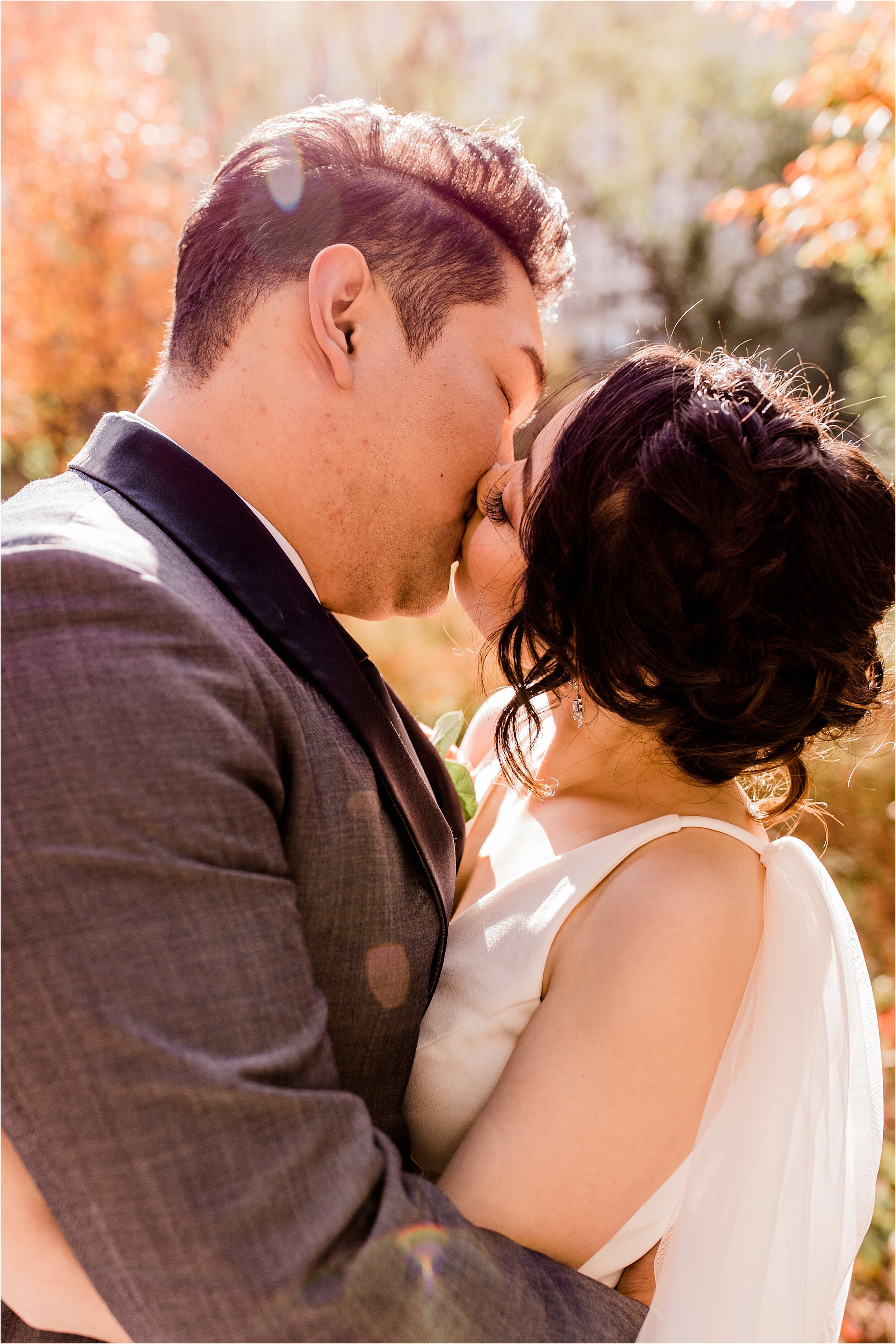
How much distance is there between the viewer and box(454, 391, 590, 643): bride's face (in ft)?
6.58

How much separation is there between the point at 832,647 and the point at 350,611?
115 cm

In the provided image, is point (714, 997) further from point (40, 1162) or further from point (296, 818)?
point (40, 1162)

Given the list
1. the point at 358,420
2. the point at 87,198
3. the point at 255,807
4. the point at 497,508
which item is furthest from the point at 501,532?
the point at 87,198

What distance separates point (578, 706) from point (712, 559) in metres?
0.58

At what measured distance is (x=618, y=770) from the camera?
2.18 meters

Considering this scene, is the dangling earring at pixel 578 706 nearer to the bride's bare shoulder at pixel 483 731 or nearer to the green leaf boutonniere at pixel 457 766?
the green leaf boutonniere at pixel 457 766

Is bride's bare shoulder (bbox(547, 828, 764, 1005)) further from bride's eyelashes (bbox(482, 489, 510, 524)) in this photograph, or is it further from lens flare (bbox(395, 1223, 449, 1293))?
bride's eyelashes (bbox(482, 489, 510, 524))

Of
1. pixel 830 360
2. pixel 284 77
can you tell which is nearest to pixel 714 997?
pixel 284 77

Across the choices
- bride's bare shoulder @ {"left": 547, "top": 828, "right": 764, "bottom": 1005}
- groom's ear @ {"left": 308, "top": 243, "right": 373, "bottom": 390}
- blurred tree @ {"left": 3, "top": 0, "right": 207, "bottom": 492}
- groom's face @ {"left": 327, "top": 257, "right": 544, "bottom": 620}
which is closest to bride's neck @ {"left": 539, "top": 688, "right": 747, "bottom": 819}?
bride's bare shoulder @ {"left": 547, "top": 828, "right": 764, "bottom": 1005}

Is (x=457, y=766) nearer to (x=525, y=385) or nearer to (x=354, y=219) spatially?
(x=525, y=385)

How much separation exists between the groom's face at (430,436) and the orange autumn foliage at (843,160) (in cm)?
324

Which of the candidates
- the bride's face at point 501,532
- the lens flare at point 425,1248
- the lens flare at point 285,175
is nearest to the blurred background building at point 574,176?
the bride's face at point 501,532

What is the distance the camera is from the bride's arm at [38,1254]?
44.9 inches

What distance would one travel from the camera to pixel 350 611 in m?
2.25
